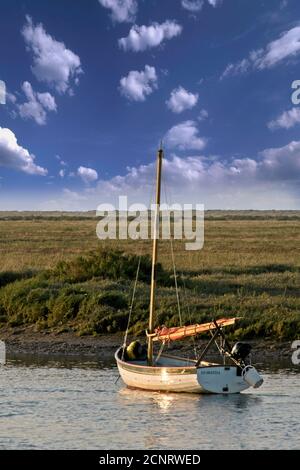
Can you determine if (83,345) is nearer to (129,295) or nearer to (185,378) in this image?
(129,295)

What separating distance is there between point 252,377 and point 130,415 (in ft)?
13.8

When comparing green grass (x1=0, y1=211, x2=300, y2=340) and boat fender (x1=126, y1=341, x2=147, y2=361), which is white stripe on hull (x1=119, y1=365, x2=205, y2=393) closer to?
boat fender (x1=126, y1=341, x2=147, y2=361)

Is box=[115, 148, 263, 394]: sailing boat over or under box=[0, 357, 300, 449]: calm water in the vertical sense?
over

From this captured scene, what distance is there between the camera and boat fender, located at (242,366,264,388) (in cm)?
2417

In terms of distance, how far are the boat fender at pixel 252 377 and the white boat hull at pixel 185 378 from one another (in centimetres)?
23

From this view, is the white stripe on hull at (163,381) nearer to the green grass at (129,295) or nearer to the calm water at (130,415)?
the calm water at (130,415)

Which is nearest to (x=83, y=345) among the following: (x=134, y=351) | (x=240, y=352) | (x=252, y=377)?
(x=134, y=351)

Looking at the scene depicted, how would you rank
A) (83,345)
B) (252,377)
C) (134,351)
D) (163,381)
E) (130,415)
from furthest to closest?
→ (83,345) < (134,351) < (163,381) < (252,377) < (130,415)

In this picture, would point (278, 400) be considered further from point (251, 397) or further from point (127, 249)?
point (127, 249)

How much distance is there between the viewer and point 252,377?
24.2m

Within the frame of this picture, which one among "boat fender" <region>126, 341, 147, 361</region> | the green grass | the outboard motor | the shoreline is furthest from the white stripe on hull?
the green grass

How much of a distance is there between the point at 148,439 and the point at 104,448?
3.92 feet

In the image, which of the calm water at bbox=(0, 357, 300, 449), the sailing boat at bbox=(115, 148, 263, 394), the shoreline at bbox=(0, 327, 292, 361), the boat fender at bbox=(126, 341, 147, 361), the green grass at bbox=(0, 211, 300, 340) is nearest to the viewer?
the calm water at bbox=(0, 357, 300, 449)

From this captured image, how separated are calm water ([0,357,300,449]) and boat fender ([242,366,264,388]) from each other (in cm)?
40
